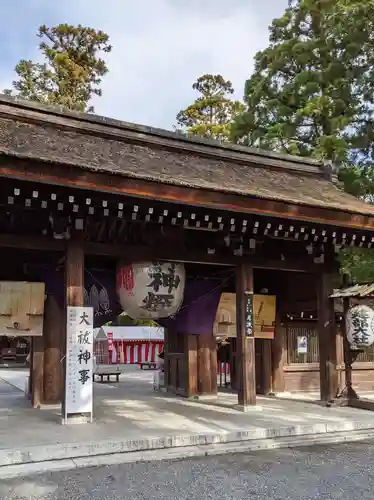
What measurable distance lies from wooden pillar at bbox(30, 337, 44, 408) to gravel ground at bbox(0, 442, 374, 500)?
4570mm

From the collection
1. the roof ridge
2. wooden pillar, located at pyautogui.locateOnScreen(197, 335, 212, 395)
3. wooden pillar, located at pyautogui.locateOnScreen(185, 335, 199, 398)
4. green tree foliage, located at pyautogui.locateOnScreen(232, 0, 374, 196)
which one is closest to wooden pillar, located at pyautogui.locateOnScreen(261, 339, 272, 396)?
wooden pillar, located at pyautogui.locateOnScreen(197, 335, 212, 395)

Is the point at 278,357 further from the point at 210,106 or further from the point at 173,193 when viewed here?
the point at 210,106

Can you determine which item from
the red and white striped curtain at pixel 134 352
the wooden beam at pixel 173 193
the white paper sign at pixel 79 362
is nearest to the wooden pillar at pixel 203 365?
the white paper sign at pixel 79 362

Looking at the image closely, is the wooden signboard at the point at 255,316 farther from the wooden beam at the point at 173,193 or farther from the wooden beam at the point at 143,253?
the wooden beam at the point at 173,193

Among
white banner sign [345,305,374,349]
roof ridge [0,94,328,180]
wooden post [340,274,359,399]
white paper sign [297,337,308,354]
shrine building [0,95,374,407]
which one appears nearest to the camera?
shrine building [0,95,374,407]

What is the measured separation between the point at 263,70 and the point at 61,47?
39.3ft

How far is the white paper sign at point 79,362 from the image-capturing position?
764 centimetres

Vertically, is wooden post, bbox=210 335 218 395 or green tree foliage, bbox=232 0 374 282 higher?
green tree foliage, bbox=232 0 374 282

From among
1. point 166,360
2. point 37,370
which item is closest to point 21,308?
point 37,370

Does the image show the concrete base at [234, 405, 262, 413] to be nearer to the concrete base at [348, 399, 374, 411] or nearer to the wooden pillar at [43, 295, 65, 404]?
the concrete base at [348, 399, 374, 411]

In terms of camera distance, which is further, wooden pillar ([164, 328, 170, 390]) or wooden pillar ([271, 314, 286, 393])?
wooden pillar ([164, 328, 170, 390])

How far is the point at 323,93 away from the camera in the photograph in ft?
65.0

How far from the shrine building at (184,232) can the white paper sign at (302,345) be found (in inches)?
1.5

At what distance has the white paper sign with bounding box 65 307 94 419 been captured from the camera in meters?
7.64
